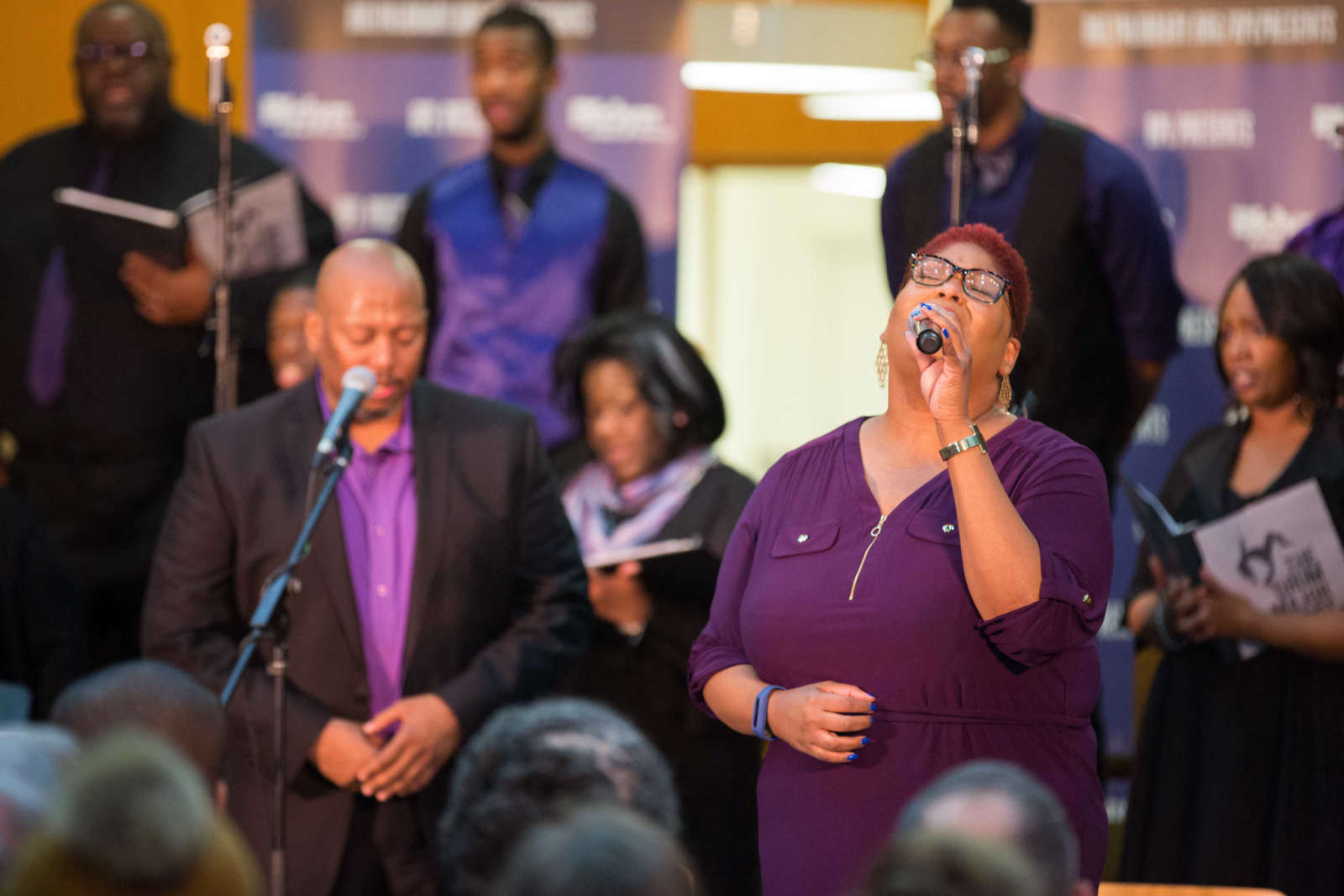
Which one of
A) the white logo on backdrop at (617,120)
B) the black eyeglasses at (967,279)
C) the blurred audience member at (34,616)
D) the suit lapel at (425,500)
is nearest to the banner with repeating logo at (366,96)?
the white logo on backdrop at (617,120)

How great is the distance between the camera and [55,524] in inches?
236

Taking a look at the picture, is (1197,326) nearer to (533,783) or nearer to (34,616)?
(34,616)

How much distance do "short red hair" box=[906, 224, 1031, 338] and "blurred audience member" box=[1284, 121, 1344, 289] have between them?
202 cm

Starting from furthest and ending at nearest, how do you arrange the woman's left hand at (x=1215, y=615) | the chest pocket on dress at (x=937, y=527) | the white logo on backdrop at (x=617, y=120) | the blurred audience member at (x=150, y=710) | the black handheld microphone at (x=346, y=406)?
the white logo on backdrop at (x=617, y=120) < the woman's left hand at (x=1215, y=615) < the black handheld microphone at (x=346, y=406) < the chest pocket on dress at (x=937, y=527) < the blurred audience member at (x=150, y=710)

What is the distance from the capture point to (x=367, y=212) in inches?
282

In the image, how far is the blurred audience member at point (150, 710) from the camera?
8.54ft

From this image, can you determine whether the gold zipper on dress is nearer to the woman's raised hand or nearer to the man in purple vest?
the woman's raised hand

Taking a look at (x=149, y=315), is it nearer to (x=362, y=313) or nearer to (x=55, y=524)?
(x=55, y=524)

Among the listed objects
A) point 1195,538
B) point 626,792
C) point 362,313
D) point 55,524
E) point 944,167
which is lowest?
point 55,524

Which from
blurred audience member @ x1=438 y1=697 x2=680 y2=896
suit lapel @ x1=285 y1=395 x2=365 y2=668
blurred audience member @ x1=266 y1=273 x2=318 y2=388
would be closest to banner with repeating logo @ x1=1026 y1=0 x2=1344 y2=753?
blurred audience member @ x1=266 y1=273 x2=318 y2=388

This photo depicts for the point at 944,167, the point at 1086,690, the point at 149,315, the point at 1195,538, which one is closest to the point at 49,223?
the point at 149,315

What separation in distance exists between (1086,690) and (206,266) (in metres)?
3.66

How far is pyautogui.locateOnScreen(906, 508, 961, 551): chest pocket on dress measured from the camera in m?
2.97

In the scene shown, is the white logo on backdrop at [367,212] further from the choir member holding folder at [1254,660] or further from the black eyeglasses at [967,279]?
the black eyeglasses at [967,279]
